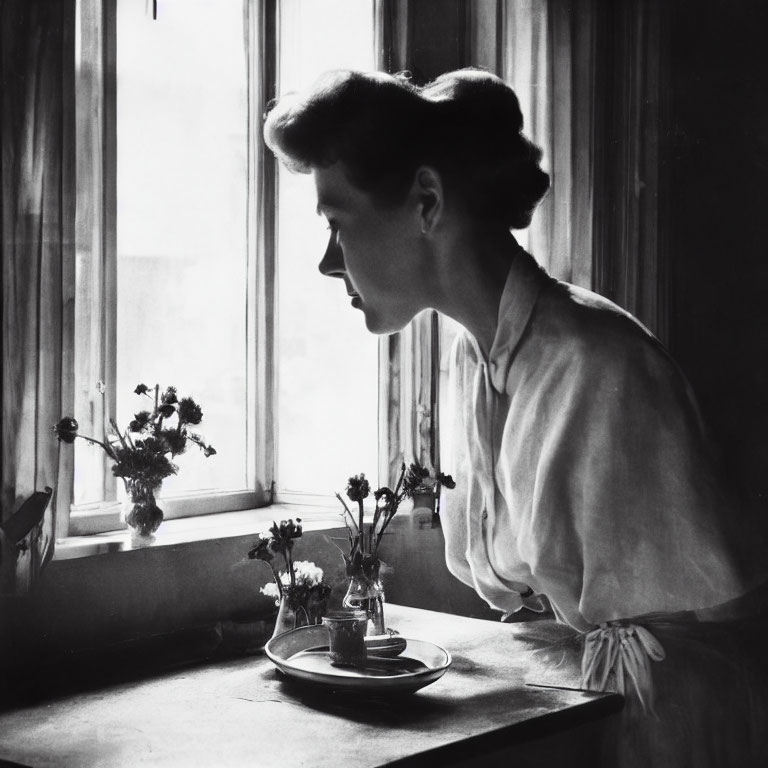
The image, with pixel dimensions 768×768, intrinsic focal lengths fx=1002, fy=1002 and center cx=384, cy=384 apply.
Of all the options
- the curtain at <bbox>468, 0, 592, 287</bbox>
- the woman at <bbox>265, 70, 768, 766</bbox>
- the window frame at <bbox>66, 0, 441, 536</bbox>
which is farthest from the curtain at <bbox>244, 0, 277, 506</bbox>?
the woman at <bbox>265, 70, 768, 766</bbox>

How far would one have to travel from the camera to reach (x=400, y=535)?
249 cm

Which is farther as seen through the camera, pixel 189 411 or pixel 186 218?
pixel 186 218

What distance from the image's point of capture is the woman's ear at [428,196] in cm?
167

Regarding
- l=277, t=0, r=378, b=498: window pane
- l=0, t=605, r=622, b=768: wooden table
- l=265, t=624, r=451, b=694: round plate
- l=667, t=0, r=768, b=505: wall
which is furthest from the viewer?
l=277, t=0, r=378, b=498: window pane

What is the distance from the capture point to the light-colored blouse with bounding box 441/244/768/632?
1.51m

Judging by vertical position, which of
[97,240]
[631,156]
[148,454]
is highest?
[631,156]

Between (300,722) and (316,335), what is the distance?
1.40 m

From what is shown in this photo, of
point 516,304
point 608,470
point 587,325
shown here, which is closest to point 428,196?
point 516,304

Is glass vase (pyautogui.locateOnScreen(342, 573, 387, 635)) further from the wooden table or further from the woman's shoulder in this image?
the woman's shoulder

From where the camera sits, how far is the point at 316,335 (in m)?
2.68

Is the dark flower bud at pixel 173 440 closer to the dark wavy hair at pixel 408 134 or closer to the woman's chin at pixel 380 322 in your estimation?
the woman's chin at pixel 380 322

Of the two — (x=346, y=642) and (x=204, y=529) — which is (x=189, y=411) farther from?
(x=346, y=642)

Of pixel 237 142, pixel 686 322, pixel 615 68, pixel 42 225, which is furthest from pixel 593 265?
pixel 42 225

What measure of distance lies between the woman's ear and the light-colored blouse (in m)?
0.16
